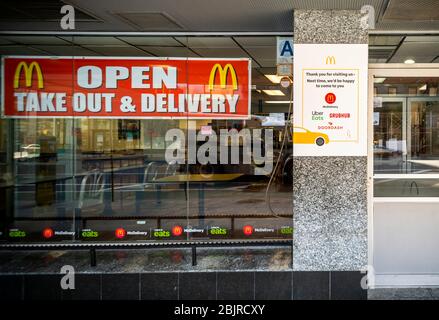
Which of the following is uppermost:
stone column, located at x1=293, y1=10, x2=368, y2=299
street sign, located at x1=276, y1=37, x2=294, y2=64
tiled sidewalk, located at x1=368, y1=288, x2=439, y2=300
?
street sign, located at x1=276, y1=37, x2=294, y2=64

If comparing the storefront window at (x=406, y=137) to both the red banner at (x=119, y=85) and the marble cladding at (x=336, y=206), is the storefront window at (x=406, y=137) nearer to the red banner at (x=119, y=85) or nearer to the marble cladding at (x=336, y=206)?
the marble cladding at (x=336, y=206)

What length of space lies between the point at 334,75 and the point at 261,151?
188 cm

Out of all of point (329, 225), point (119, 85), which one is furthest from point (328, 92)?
point (119, 85)

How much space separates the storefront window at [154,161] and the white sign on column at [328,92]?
0.81 meters

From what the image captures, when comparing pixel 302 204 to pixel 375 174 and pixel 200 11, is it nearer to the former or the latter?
pixel 375 174

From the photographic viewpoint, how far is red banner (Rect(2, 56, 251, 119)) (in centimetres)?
527

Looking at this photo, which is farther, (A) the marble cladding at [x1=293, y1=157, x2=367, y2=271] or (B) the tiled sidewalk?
(B) the tiled sidewalk

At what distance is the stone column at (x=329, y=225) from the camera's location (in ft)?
14.8

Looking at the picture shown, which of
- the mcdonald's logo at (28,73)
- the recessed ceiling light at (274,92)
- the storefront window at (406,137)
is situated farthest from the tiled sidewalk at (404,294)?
the mcdonald's logo at (28,73)

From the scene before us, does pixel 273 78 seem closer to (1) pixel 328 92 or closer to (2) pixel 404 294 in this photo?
(1) pixel 328 92

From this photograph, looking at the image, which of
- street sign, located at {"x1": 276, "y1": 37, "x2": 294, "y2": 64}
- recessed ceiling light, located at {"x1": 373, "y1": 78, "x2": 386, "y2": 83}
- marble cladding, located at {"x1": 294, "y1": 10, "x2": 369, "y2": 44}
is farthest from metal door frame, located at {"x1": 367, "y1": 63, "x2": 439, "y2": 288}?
street sign, located at {"x1": 276, "y1": 37, "x2": 294, "y2": 64}

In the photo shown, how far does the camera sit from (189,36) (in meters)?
5.20

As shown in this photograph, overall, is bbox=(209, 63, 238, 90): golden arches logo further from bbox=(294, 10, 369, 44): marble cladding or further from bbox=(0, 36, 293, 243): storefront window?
bbox=(294, 10, 369, 44): marble cladding

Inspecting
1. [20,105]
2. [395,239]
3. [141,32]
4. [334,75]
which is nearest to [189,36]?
[141,32]
